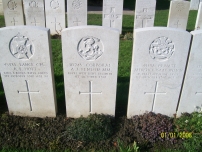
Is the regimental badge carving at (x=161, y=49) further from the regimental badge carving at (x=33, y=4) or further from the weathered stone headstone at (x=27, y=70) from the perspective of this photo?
the regimental badge carving at (x=33, y=4)

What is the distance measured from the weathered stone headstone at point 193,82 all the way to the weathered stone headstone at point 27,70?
8.01ft

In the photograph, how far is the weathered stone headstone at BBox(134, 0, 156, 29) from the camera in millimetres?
8552

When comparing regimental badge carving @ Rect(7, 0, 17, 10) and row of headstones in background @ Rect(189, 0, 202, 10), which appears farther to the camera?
row of headstones in background @ Rect(189, 0, 202, 10)

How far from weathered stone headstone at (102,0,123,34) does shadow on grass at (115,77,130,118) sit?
4421 millimetres

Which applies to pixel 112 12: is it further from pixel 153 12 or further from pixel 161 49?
pixel 161 49

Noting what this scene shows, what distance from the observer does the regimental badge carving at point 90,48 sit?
3408 mm

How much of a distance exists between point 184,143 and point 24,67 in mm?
3046

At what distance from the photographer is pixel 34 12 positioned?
877cm

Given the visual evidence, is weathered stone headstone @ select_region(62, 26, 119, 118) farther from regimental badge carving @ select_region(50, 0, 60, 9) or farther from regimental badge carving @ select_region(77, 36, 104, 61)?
regimental badge carving @ select_region(50, 0, 60, 9)

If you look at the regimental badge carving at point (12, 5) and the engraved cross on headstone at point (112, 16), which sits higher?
the regimental badge carving at point (12, 5)

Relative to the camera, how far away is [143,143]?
3.55 m

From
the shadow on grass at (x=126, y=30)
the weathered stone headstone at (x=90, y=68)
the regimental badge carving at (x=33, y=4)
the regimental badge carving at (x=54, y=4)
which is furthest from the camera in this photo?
the shadow on grass at (x=126, y=30)
